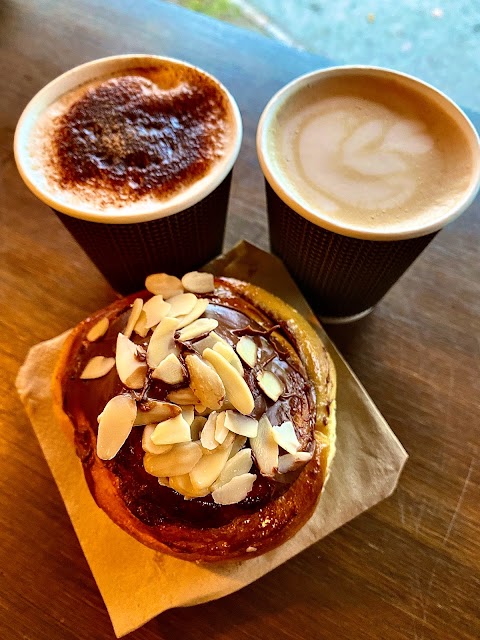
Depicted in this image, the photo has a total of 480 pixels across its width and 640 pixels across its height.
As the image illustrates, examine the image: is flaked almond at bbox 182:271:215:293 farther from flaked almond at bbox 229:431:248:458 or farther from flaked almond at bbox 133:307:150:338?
flaked almond at bbox 229:431:248:458

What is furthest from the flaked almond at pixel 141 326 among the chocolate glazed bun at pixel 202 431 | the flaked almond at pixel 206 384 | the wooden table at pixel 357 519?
the wooden table at pixel 357 519

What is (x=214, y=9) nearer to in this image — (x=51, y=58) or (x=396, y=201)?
(x=51, y=58)

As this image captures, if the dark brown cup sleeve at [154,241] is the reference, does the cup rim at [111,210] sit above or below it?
above

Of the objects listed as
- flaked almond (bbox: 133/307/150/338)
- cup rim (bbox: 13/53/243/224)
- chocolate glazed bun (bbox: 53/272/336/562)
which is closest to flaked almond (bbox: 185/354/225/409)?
chocolate glazed bun (bbox: 53/272/336/562)

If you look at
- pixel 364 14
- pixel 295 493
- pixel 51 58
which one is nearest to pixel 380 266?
pixel 295 493

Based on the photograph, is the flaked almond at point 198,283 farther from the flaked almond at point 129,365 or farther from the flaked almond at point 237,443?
the flaked almond at point 237,443
